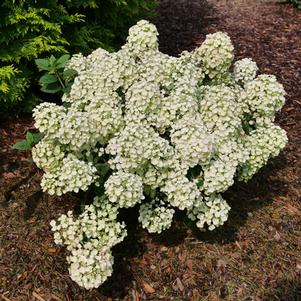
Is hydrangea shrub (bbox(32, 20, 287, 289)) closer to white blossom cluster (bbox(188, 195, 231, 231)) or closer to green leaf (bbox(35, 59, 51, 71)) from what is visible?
white blossom cluster (bbox(188, 195, 231, 231))

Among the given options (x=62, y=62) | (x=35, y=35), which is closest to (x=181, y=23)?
(x=35, y=35)

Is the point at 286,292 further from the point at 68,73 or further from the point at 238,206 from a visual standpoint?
the point at 68,73

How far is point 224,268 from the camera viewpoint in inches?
143

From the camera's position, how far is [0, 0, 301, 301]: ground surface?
3.45 m

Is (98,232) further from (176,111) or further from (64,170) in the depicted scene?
(176,111)

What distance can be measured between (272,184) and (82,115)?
214 cm

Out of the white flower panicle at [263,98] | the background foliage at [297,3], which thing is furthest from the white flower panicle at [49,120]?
the background foliage at [297,3]

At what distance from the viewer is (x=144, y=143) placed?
10.1 feet

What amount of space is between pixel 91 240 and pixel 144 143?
746 millimetres

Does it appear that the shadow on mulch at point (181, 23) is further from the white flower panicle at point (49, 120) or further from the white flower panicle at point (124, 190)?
the white flower panicle at point (124, 190)

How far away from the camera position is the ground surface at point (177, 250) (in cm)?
345

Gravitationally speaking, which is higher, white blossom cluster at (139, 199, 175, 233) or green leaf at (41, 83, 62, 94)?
green leaf at (41, 83, 62, 94)

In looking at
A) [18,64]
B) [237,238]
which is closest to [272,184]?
[237,238]

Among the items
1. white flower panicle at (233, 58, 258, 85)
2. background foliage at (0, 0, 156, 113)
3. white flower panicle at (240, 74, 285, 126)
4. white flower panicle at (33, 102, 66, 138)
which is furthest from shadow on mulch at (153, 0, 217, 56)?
white flower panicle at (33, 102, 66, 138)
